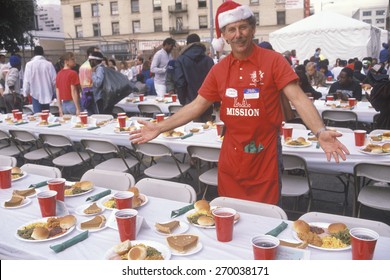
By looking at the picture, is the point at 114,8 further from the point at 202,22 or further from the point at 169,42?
the point at 169,42

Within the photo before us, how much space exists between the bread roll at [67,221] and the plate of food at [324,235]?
3.96ft

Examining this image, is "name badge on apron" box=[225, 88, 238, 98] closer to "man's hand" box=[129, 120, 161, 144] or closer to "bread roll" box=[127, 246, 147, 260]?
"man's hand" box=[129, 120, 161, 144]

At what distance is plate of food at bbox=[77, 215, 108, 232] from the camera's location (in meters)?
2.15

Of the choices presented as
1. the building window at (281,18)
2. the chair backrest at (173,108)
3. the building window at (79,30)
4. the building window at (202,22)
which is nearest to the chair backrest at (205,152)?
the chair backrest at (173,108)

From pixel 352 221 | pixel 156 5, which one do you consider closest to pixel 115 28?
pixel 156 5

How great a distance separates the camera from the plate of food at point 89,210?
2354 mm

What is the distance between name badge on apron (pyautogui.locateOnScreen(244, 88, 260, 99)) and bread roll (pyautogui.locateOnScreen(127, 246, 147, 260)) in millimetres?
1193

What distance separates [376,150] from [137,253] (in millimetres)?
2535

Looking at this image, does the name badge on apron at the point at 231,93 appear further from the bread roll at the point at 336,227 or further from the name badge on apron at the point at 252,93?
the bread roll at the point at 336,227

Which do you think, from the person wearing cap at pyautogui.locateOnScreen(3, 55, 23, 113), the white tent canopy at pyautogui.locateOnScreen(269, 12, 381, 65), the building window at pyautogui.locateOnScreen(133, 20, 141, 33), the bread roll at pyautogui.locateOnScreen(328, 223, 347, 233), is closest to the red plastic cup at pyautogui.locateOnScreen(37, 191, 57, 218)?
the bread roll at pyautogui.locateOnScreen(328, 223, 347, 233)

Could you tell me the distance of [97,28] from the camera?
45125mm

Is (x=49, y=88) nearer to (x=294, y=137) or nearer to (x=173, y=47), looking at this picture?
(x=173, y=47)
